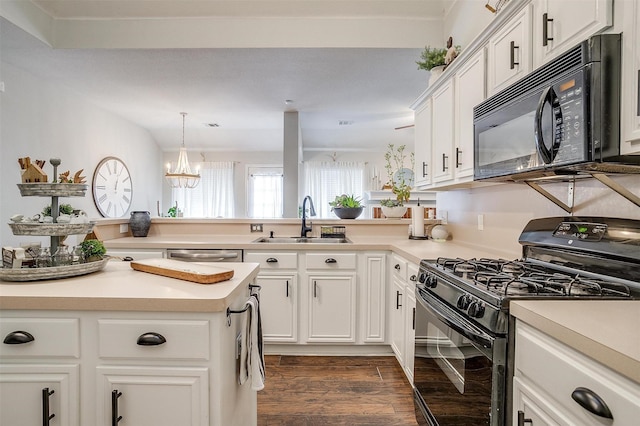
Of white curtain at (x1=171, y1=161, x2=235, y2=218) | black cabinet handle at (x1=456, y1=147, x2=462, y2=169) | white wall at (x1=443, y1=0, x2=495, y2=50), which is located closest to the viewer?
black cabinet handle at (x1=456, y1=147, x2=462, y2=169)

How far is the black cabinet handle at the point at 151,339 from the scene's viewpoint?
1069mm

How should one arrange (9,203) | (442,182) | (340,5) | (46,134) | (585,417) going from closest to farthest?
(585,417)
(442,182)
(340,5)
(9,203)
(46,134)

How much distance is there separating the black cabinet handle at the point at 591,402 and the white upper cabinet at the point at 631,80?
702 mm

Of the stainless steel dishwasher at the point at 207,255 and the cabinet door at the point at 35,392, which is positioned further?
the stainless steel dishwasher at the point at 207,255

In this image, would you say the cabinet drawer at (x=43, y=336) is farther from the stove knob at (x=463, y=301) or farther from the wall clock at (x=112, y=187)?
the wall clock at (x=112, y=187)

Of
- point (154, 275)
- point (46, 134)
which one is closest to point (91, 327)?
point (154, 275)

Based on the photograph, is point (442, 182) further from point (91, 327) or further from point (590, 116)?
point (91, 327)

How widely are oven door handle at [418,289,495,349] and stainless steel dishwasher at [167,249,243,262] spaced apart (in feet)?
4.90

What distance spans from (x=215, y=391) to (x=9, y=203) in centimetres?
379

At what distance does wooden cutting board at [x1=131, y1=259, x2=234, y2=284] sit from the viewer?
1266 mm

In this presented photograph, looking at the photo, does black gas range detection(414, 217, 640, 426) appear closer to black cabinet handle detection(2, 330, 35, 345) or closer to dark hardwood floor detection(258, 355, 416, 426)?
dark hardwood floor detection(258, 355, 416, 426)

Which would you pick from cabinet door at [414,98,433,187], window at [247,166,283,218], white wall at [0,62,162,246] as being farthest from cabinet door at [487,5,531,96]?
window at [247,166,283,218]

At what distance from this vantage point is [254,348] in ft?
4.42

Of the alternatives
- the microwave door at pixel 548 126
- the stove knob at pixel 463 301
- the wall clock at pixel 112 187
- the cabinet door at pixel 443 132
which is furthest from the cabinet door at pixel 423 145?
the wall clock at pixel 112 187
